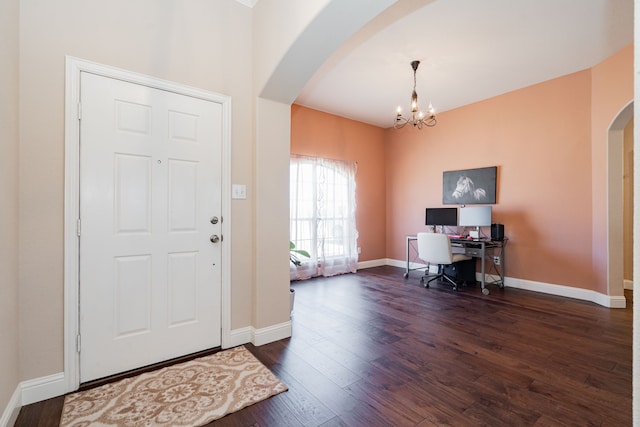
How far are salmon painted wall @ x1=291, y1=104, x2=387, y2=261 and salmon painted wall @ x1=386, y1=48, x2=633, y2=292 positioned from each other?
4.30 feet

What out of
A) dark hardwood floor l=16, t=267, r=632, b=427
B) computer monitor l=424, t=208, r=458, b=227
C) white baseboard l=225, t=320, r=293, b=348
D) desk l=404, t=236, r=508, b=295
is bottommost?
dark hardwood floor l=16, t=267, r=632, b=427

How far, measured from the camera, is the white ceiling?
8.26ft

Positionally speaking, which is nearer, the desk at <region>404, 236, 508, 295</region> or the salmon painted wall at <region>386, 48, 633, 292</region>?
the salmon painted wall at <region>386, 48, 633, 292</region>

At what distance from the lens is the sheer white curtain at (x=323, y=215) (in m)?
4.75

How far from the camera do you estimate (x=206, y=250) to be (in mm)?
2283

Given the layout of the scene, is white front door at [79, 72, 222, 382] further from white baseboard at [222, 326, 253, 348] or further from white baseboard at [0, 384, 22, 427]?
white baseboard at [0, 384, 22, 427]

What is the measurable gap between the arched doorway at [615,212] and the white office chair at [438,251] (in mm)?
1554

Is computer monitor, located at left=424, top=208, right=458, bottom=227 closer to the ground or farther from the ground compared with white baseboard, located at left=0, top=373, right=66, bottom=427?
farther from the ground

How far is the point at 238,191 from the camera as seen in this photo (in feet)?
7.97

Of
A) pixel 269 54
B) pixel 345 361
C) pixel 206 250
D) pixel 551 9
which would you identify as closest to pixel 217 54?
pixel 269 54

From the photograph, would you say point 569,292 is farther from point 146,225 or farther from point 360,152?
point 146,225

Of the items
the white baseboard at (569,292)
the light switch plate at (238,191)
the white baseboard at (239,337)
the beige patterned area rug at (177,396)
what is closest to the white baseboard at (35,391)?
the beige patterned area rug at (177,396)

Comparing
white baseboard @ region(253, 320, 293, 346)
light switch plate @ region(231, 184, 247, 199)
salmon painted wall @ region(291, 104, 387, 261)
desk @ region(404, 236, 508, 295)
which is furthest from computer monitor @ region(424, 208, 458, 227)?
light switch plate @ region(231, 184, 247, 199)

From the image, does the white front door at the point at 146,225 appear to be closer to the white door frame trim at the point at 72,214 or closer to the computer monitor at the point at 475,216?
the white door frame trim at the point at 72,214
